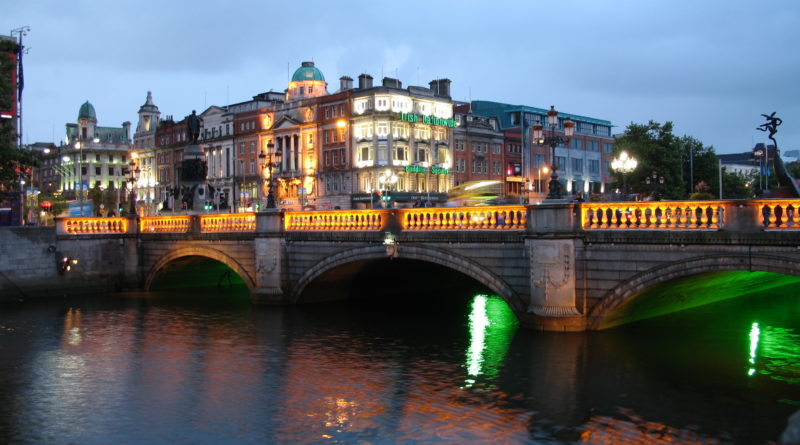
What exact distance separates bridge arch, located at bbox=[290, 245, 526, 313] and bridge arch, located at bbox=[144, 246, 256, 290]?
10.9ft

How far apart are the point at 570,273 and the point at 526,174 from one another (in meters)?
80.1

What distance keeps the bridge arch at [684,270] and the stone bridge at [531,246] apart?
0.03 metres

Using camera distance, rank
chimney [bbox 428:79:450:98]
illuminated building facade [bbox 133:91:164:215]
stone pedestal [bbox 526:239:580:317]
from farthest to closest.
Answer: illuminated building facade [bbox 133:91:164:215], chimney [bbox 428:79:450:98], stone pedestal [bbox 526:239:580:317]

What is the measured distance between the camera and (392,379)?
21.7 metres

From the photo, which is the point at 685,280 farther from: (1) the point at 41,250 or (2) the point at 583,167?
(2) the point at 583,167

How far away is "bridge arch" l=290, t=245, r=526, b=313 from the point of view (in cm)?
2703

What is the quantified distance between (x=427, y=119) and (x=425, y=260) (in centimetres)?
6797

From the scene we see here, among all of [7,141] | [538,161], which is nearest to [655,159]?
[538,161]

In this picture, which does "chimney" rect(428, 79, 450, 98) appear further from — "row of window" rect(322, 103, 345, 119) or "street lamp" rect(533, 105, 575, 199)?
"street lamp" rect(533, 105, 575, 199)

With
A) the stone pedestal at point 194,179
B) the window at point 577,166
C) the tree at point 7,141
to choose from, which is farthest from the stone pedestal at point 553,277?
the window at point 577,166

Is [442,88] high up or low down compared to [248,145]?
up

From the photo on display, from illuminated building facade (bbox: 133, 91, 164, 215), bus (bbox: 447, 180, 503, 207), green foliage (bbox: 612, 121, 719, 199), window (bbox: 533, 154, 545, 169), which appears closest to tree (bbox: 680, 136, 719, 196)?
green foliage (bbox: 612, 121, 719, 199)

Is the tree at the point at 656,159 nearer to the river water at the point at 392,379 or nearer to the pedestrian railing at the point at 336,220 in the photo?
the river water at the point at 392,379

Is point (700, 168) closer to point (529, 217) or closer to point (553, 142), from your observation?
point (553, 142)
